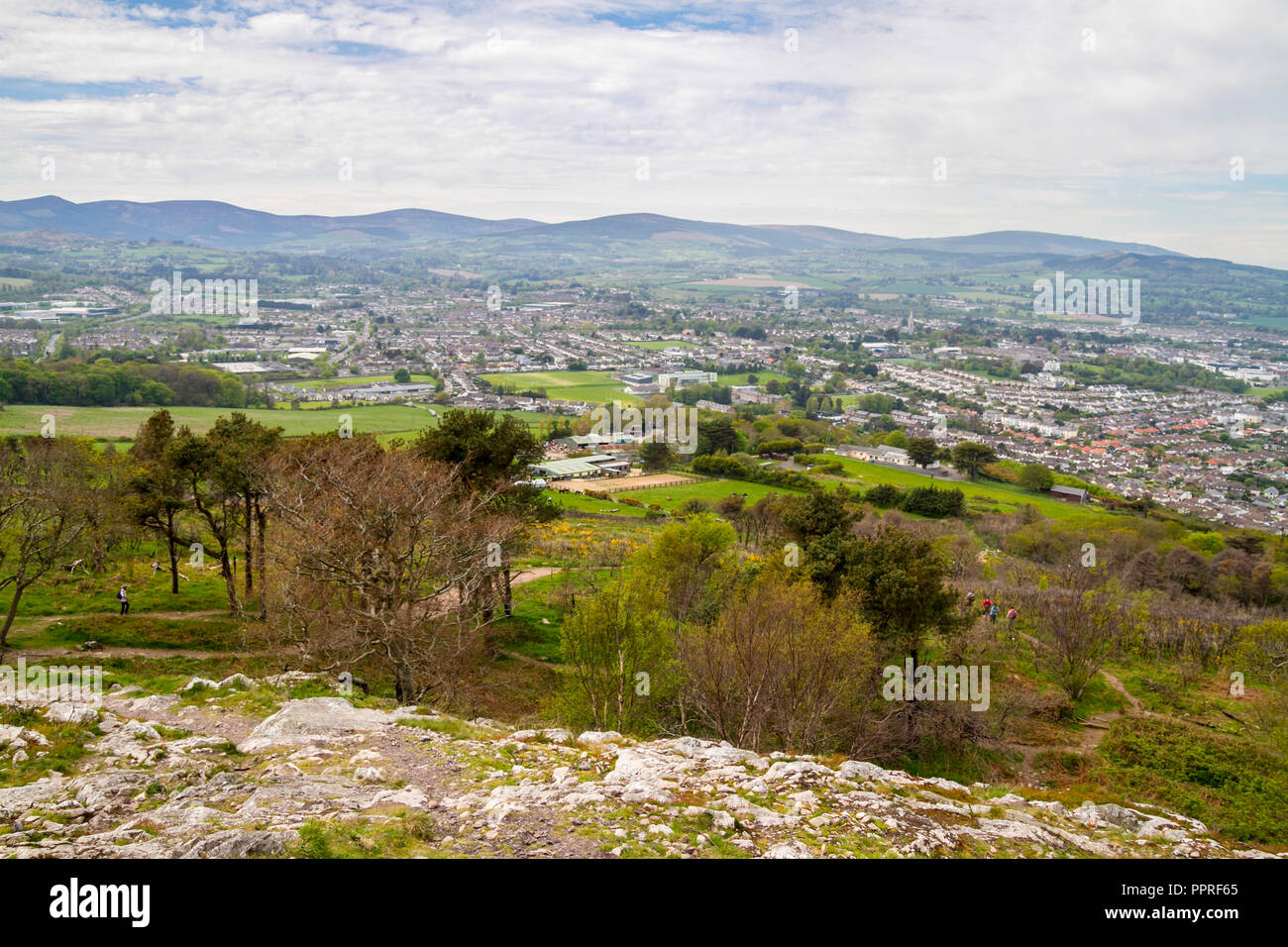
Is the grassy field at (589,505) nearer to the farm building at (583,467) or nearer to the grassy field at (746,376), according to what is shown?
the farm building at (583,467)

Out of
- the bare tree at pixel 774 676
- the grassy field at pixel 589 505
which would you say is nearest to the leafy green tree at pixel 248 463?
the bare tree at pixel 774 676

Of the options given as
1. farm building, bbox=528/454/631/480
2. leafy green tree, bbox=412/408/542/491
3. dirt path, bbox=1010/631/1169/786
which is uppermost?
leafy green tree, bbox=412/408/542/491

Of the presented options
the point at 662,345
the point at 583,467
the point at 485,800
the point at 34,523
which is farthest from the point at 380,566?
the point at 662,345

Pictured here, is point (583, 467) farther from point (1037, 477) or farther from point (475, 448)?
point (475, 448)

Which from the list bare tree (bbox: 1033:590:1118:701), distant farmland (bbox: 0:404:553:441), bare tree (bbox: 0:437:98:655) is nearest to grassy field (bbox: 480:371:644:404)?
distant farmland (bbox: 0:404:553:441)

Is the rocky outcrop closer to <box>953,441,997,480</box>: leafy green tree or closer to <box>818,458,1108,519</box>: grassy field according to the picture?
<box>818,458,1108,519</box>: grassy field

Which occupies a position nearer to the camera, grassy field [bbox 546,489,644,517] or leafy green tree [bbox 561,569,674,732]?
leafy green tree [bbox 561,569,674,732]

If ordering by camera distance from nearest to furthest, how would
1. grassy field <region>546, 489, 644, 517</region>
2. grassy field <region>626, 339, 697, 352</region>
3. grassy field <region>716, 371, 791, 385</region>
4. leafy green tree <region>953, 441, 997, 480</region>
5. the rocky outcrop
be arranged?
the rocky outcrop, grassy field <region>546, 489, 644, 517</region>, leafy green tree <region>953, 441, 997, 480</region>, grassy field <region>716, 371, 791, 385</region>, grassy field <region>626, 339, 697, 352</region>

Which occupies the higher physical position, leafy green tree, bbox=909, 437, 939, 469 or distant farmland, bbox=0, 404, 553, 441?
distant farmland, bbox=0, 404, 553, 441

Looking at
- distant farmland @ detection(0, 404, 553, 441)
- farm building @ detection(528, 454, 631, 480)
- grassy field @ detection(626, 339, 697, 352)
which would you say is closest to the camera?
distant farmland @ detection(0, 404, 553, 441)
